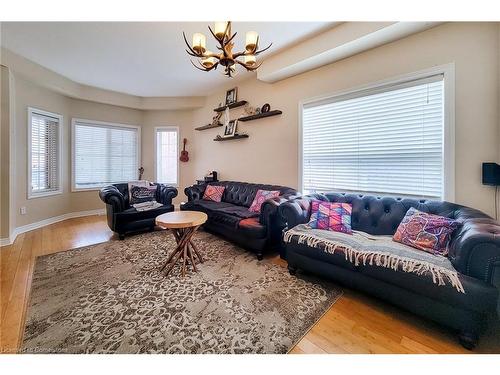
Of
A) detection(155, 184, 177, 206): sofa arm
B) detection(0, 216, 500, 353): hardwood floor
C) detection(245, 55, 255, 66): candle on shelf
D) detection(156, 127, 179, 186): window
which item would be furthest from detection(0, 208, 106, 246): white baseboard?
detection(245, 55, 255, 66): candle on shelf

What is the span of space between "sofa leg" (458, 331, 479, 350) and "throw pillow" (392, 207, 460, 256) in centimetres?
53

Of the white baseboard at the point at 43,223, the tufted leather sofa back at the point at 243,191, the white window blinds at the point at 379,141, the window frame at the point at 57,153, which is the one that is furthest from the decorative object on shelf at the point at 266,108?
the white baseboard at the point at 43,223

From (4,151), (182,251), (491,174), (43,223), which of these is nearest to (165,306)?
(182,251)

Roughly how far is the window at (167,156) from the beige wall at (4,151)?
9.25ft

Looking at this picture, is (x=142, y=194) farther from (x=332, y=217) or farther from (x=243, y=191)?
(x=332, y=217)

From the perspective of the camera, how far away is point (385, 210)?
228 cm

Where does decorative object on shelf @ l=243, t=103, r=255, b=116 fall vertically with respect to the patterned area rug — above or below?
above

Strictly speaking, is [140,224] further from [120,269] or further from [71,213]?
[71,213]

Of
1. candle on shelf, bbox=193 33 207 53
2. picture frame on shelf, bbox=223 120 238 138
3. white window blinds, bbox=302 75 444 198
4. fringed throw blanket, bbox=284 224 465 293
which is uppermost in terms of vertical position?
candle on shelf, bbox=193 33 207 53

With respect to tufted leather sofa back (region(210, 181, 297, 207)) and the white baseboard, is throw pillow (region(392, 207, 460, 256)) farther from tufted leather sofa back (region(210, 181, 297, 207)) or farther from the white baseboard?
the white baseboard

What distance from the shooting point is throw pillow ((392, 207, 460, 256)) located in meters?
1.70

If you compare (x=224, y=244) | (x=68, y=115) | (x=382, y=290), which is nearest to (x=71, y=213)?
(x=68, y=115)

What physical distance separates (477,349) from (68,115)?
22.7ft

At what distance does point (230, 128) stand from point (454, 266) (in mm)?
3854
